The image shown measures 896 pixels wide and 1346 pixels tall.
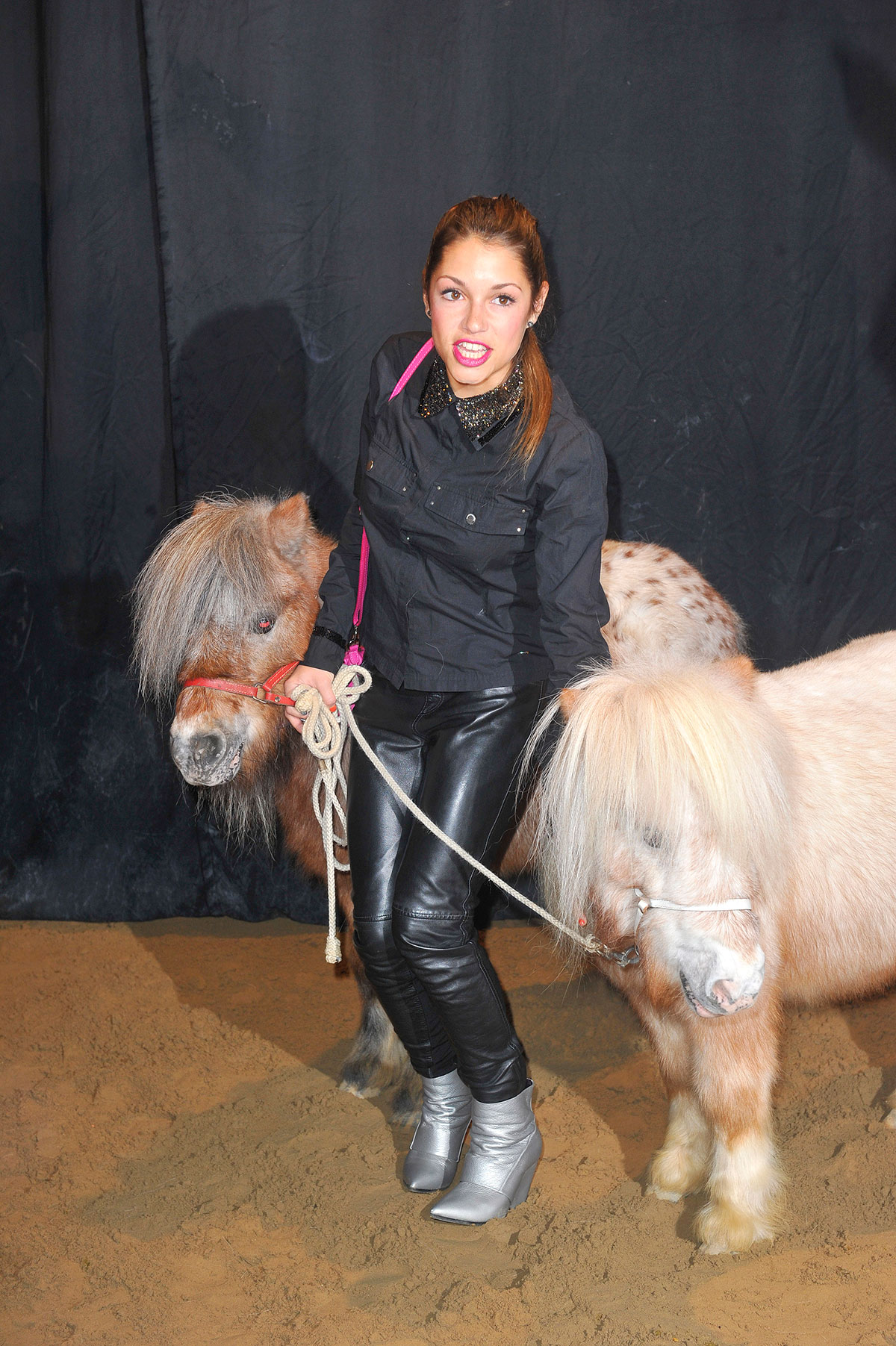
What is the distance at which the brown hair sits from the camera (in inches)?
78.6

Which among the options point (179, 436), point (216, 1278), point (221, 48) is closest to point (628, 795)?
point (216, 1278)

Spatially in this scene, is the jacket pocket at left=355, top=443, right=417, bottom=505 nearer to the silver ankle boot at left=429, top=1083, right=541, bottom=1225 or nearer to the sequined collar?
the sequined collar

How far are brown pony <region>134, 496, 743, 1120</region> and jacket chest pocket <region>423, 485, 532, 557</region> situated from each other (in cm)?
65

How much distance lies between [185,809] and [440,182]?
2.11 metres

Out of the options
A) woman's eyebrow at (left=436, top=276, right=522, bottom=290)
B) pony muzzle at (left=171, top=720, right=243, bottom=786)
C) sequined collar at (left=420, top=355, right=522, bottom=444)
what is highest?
woman's eyebrow at (left=436, top=276, right=522, bottom=290)

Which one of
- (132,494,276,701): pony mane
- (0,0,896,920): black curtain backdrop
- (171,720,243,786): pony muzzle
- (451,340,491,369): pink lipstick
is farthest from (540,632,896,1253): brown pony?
(0,0,896,920): black curtain backdrop

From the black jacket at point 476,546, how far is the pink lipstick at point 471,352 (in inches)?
4.4

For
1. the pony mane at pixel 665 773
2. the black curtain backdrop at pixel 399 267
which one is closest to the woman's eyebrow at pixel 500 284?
the pony mane at pixel 665 773

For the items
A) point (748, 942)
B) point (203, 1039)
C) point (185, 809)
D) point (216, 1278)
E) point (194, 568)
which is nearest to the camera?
point (748, 942)

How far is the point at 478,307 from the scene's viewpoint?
6.57 feet

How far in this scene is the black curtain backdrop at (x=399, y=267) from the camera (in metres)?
3.09

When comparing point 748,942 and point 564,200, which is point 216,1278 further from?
point 564,200

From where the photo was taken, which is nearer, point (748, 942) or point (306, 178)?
point (748, 942)

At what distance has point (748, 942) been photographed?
1.83m
